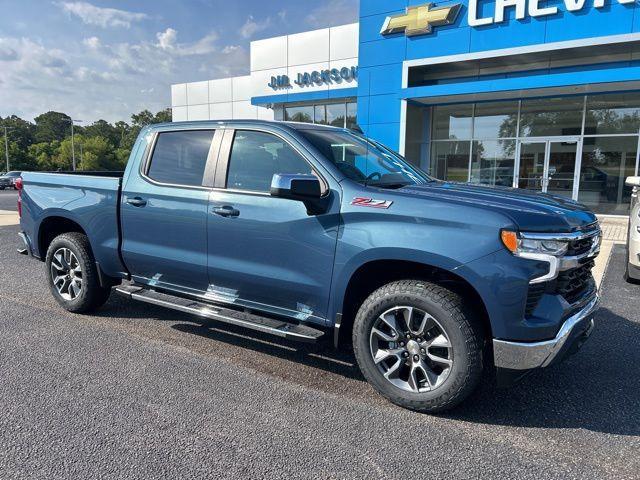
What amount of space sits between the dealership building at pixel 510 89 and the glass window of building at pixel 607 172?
3cm

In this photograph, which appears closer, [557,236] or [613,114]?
[557,236]

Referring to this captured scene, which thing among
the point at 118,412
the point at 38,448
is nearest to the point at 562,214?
the point at 118,412

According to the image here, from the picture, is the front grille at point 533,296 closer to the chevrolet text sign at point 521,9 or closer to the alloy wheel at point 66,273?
the alloy wheel at point 66,273

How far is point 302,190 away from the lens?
10.6 ft

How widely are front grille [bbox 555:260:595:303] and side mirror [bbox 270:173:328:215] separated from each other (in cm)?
156

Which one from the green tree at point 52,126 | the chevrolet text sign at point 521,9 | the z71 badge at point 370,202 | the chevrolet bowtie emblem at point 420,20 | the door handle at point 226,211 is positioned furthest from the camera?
the green tree at point 52,126

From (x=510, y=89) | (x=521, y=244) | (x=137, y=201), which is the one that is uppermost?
(x=510, y=89)

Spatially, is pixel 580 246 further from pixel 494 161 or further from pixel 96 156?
pixel 96 156

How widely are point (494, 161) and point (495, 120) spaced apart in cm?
138

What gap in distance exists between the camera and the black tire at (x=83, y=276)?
484 cm

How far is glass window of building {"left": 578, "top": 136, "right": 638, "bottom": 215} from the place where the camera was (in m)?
14.7

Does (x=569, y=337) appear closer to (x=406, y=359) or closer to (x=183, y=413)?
(x=406, y=359)

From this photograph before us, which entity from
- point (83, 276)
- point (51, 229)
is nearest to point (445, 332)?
point (83, 276)

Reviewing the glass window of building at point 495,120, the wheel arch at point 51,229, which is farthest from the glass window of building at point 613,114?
the wheel arch at point 51,229
